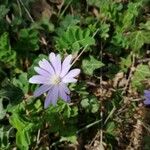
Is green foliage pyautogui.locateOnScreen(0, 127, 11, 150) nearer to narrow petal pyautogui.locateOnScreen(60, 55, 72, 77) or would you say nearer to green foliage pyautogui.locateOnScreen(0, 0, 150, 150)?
green foliage pyautogui.locateOnScreen(0, 0, 150, 150)

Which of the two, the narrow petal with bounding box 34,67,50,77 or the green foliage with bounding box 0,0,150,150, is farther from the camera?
the green foliage with bounding box 0,0,150,150

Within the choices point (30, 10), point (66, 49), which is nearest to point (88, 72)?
point (66, 49)

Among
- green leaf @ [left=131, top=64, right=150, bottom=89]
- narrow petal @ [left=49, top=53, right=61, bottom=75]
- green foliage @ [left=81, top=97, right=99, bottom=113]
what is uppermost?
narrow petal @ [left=49, top=53, right=61, bottom=75]

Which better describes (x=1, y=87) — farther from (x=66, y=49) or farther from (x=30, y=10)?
(x=30, y=10)

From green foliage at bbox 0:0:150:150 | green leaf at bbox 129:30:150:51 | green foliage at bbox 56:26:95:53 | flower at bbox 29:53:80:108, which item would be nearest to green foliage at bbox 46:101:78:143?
green foliage at bbox 0:0:150:150

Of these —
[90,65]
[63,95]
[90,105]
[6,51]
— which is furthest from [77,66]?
[63,95]
